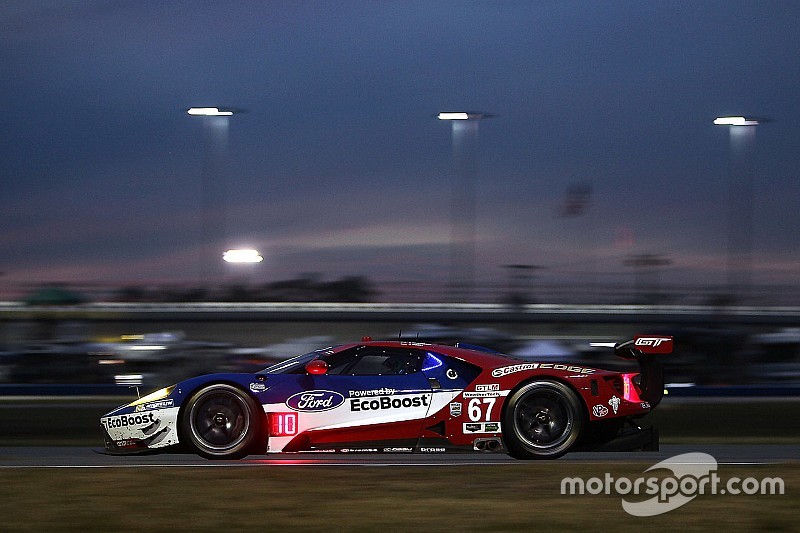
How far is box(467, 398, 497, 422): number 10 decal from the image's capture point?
9.11 metres

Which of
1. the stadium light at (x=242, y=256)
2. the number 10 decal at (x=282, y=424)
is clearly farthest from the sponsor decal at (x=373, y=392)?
the stadium light at (x=242, y=256)

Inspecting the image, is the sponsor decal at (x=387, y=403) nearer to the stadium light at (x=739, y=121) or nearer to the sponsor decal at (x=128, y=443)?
the sponsor decal at (x=128, y=443)

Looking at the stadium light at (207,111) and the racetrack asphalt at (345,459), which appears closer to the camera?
the racetrack asphalt at (345,459)

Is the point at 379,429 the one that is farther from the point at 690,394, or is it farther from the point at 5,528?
the point at 690,394

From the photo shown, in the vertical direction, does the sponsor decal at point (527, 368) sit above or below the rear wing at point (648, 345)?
below

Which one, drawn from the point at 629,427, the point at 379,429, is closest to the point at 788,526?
the point at 629,427

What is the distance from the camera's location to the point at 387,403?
9.11m

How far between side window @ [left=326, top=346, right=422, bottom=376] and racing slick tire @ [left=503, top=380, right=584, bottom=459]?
93 centimetres

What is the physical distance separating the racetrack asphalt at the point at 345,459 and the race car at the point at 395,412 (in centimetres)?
14

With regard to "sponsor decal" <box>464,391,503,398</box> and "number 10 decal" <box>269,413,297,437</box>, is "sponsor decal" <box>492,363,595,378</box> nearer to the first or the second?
"sponsor decal" <box>464,391,503,398</box>

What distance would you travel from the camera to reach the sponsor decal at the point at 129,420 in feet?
29.8

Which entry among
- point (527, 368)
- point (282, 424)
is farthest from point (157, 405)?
point (527, 368)

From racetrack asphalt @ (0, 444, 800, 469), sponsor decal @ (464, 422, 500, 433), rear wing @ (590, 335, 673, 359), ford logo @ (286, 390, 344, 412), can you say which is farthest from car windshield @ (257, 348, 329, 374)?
rear wing @ (590, 335, 673, 359)

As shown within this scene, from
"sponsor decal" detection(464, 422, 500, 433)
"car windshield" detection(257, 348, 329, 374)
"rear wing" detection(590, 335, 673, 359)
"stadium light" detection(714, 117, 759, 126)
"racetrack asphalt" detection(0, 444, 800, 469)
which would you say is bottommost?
"racetrack asphalt" detection(0, 444, 800, 469)
